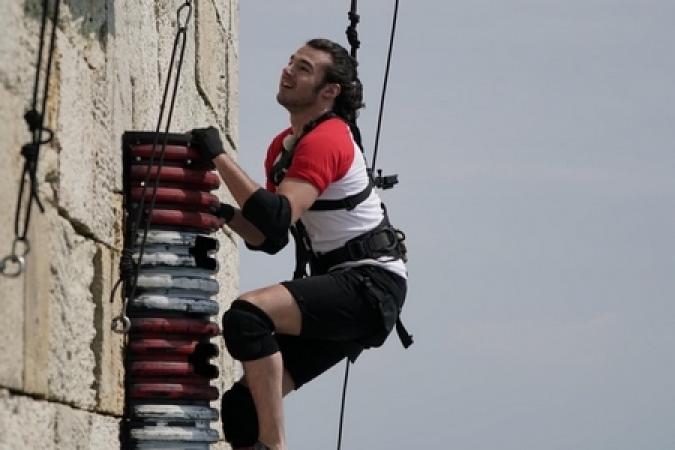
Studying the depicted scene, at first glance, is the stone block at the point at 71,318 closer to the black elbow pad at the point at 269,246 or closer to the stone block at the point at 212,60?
the black elbow pad at the point at 269,246

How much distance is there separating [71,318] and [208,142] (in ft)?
2.85

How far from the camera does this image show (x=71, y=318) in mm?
4613

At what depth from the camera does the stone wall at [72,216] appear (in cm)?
402

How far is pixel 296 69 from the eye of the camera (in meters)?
5.57

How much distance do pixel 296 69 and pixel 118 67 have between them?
2.09ft

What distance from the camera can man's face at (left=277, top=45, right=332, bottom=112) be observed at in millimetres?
5516

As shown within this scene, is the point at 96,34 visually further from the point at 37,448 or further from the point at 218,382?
the point at 218,382

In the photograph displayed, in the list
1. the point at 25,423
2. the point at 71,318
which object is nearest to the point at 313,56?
the point at 71,318

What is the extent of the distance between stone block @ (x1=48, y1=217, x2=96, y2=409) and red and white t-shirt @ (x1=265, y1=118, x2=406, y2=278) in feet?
2.48

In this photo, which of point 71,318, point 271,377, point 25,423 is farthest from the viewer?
point 271,377

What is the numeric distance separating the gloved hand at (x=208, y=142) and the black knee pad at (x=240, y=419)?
0.77 metres

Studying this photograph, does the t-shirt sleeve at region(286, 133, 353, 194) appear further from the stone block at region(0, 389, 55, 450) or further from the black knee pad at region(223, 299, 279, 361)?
the stone block at region(0, 389, 55, 450)

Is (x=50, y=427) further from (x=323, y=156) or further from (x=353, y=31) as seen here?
(x=353, y=31)

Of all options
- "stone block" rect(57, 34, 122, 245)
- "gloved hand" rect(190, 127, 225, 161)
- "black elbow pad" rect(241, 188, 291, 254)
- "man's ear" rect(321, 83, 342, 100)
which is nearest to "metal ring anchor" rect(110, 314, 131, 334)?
"stone block" rect(57, 34, 122, 245)
